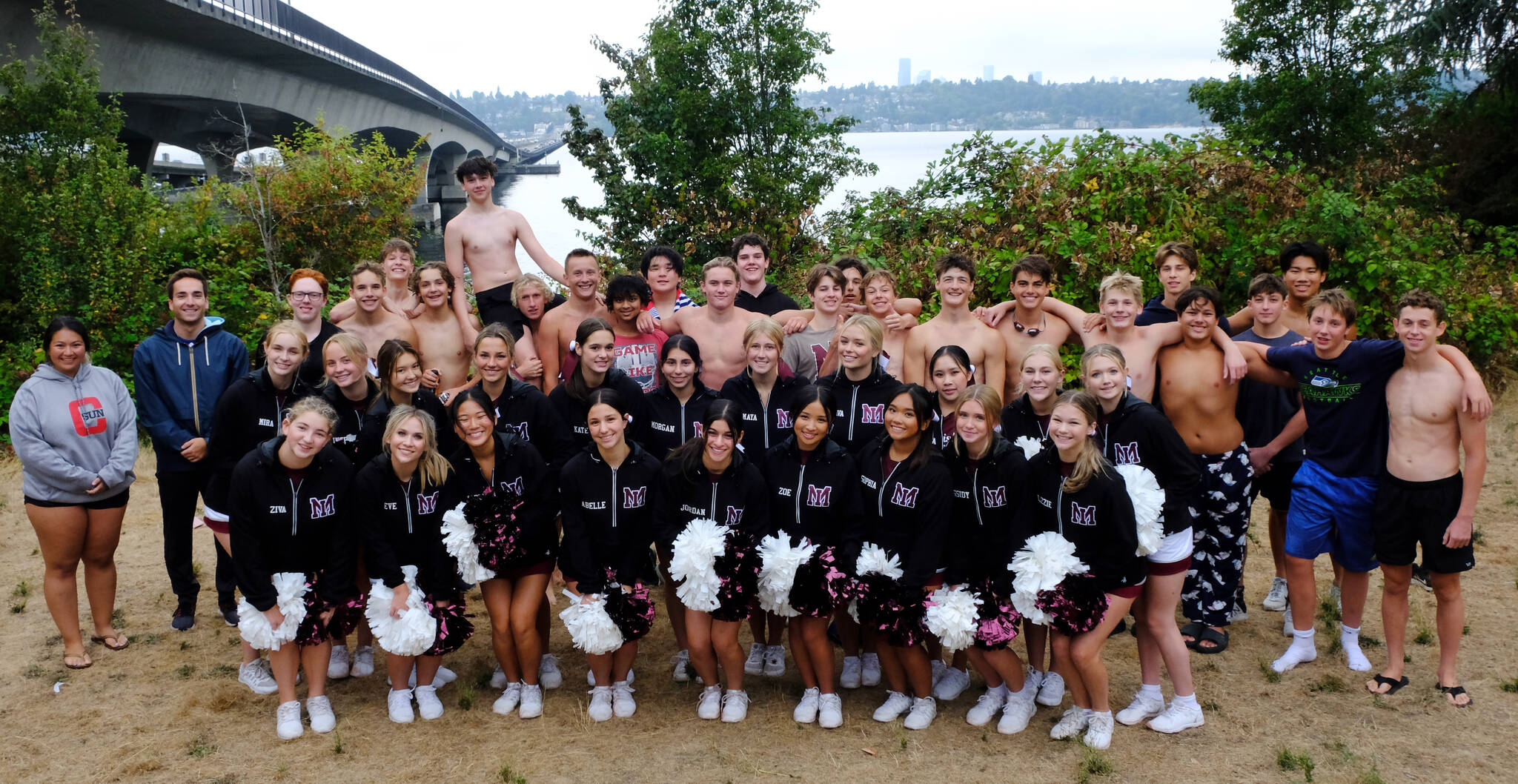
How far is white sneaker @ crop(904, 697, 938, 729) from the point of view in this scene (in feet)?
15.4

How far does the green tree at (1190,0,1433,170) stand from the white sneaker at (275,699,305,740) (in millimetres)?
19954

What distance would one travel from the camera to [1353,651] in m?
5.24

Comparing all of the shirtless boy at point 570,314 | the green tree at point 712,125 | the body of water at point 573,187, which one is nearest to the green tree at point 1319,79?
the body of water at point 573,187

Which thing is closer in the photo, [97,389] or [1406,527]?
[1406,527]

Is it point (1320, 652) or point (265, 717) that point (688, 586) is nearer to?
point (265, 717)

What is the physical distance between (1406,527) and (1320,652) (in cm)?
101

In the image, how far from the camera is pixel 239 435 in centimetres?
529

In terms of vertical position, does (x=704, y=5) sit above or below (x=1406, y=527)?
above

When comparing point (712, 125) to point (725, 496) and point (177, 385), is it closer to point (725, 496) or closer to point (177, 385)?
point (177, 385)

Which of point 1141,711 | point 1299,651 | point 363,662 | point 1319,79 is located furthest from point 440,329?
point 1319,79

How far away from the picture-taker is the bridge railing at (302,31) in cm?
A: 1731

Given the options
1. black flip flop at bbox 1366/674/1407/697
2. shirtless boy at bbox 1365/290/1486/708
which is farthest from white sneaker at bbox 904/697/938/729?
shirtless boy at bbox 1365/290/1486/708

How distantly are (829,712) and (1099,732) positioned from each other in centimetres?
121

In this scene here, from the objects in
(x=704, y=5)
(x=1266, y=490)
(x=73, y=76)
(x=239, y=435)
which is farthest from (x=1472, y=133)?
(x=73, y=76)
